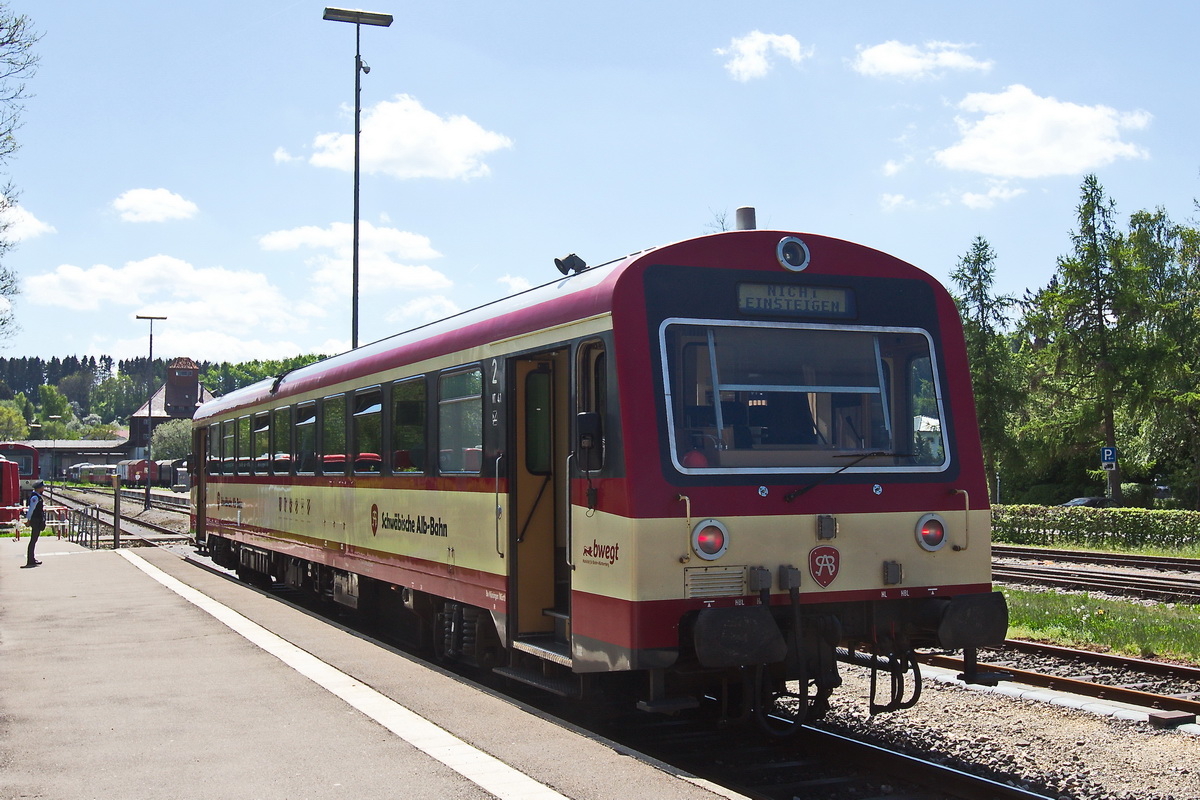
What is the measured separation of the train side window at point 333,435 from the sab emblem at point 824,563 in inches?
259

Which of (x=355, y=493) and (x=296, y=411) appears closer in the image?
(x=355, y=493)

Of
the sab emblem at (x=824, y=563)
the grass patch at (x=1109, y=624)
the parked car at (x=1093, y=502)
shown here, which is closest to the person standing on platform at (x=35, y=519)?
the grass patch at (x=1109, y=624)

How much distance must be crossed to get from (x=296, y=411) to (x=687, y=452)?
8728 millimetres

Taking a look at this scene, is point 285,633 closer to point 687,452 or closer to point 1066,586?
point 687,452

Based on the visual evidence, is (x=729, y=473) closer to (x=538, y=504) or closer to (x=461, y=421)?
(x=538, y=504)

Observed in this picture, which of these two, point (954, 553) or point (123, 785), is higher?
point (954, 553)

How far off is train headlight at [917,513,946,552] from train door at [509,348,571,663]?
2405 millimetres

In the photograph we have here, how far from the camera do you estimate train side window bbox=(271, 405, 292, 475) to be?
48.9ft

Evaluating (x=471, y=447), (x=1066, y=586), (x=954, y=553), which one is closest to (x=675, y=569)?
(x=954, y=553)

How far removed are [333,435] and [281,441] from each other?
2786 millimetres

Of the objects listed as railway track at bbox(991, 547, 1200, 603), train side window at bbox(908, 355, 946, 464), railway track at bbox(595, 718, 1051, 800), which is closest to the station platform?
railway track at bbox(595, 718, 1051, 800)

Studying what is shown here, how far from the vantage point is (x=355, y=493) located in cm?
1202

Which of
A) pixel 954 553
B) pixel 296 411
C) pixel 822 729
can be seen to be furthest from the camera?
pixel 296 411

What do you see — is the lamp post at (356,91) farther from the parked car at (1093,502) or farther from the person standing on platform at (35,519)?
the parked car at (1093,502)
